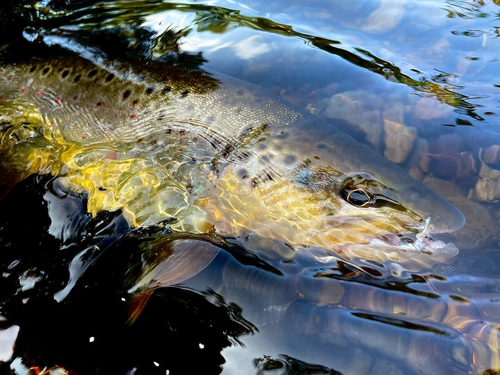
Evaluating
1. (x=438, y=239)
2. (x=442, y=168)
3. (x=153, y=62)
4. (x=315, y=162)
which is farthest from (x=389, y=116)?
(x=153, y=62)

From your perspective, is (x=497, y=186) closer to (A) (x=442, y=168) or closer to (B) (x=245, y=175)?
(A) (x=442, y=168)

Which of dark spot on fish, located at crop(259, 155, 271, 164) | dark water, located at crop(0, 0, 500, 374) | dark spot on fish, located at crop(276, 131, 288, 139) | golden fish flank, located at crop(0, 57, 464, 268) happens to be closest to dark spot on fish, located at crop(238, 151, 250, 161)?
golden fish flank, located at crop(0, 57, 464, 268)

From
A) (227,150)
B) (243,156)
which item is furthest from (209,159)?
(243,156)

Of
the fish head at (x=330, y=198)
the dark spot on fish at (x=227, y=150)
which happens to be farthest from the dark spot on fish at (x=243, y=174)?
the dark spot on fish at (x=227, y=150)

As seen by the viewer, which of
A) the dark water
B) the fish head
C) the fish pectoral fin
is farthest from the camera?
the fish head

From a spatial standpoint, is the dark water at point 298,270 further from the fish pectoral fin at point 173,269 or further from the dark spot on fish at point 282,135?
the dark spot on fish at point 282,135

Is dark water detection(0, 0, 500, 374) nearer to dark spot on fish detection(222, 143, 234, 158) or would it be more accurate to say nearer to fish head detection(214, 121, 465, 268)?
fish head detection(214, 121, 465, 268)

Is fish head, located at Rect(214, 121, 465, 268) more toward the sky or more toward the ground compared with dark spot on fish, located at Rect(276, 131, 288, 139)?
more toward the ground
